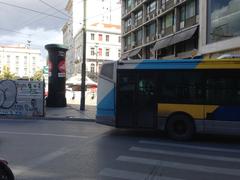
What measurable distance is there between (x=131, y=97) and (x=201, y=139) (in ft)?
8.89

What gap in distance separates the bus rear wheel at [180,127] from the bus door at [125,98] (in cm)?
132

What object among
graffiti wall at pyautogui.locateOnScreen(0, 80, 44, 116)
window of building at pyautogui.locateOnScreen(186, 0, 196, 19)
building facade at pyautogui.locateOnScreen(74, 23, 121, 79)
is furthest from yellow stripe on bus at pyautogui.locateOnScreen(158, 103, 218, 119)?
building facade at pyautogui.locateOnScreen(74, 23, 121, 79)

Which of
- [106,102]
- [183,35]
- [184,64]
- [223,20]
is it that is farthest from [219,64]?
[183,35]

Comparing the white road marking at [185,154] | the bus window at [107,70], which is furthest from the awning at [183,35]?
the white road marking at [185,154]

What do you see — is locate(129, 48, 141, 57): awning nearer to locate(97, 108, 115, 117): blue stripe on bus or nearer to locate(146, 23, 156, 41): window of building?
locate(146, 23, 156, 41): window of building

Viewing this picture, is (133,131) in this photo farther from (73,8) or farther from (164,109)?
(73,8)

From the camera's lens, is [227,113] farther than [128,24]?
No

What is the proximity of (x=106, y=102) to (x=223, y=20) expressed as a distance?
15510 millimetres

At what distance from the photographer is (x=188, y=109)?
12.1 metres

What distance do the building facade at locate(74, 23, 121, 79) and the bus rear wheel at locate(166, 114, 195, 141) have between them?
8986 cm

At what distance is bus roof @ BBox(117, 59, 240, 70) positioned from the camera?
38.4 feet

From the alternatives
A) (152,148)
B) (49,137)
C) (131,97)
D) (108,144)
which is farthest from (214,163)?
(49,137)

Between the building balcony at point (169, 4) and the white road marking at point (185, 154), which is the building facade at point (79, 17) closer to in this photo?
the building balcony at point (169, 4)

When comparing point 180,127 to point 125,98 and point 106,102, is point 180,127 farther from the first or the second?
point 106,102
